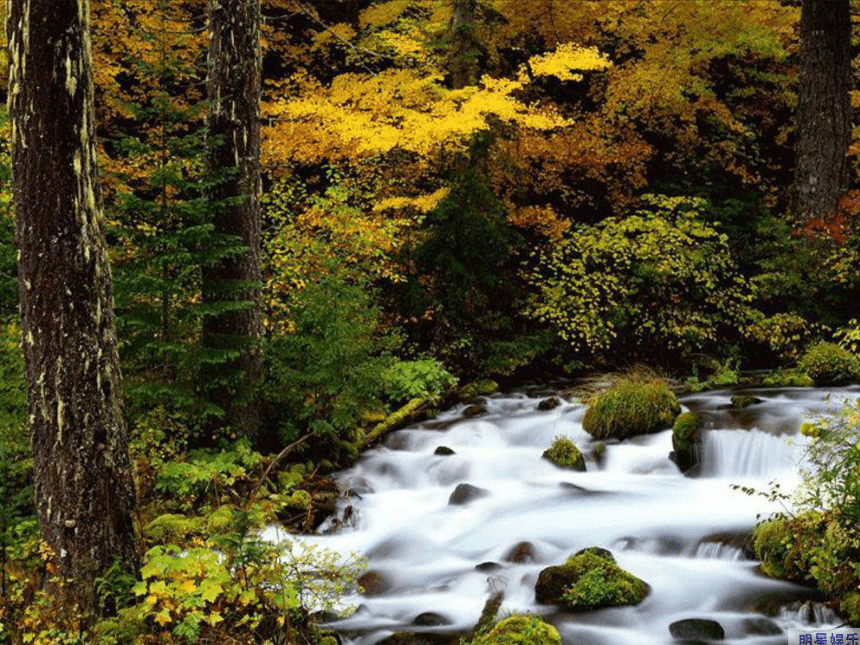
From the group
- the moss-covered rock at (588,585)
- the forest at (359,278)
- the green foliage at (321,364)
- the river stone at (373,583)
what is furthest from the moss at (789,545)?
the green foliage at (321,364)

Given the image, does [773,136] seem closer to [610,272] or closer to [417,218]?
[610,272]

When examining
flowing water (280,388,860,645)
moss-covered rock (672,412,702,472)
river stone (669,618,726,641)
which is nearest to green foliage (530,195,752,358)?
flowing water (280,388,860,645)

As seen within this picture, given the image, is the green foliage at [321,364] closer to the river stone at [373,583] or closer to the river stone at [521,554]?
the river stone at [373,583]

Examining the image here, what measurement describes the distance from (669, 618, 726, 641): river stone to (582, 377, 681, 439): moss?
407cm

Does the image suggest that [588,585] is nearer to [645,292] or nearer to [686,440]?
[686,440]

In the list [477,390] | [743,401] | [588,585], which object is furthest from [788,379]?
[588,585]

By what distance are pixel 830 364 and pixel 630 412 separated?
4.23 meters

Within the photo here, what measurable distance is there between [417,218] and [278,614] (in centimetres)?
860

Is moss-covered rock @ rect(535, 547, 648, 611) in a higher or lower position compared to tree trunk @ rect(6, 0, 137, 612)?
lower

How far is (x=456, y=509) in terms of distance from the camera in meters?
8.77

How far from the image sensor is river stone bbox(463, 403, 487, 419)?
11.6 meters

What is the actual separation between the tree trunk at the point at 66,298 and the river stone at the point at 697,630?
13.6 ft

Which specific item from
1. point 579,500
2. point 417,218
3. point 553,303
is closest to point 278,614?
point 579,500

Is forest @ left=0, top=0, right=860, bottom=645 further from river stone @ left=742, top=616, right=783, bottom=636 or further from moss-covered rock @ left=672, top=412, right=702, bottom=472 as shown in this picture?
river stone @ left=742, top=616, right=783, bottom=636
